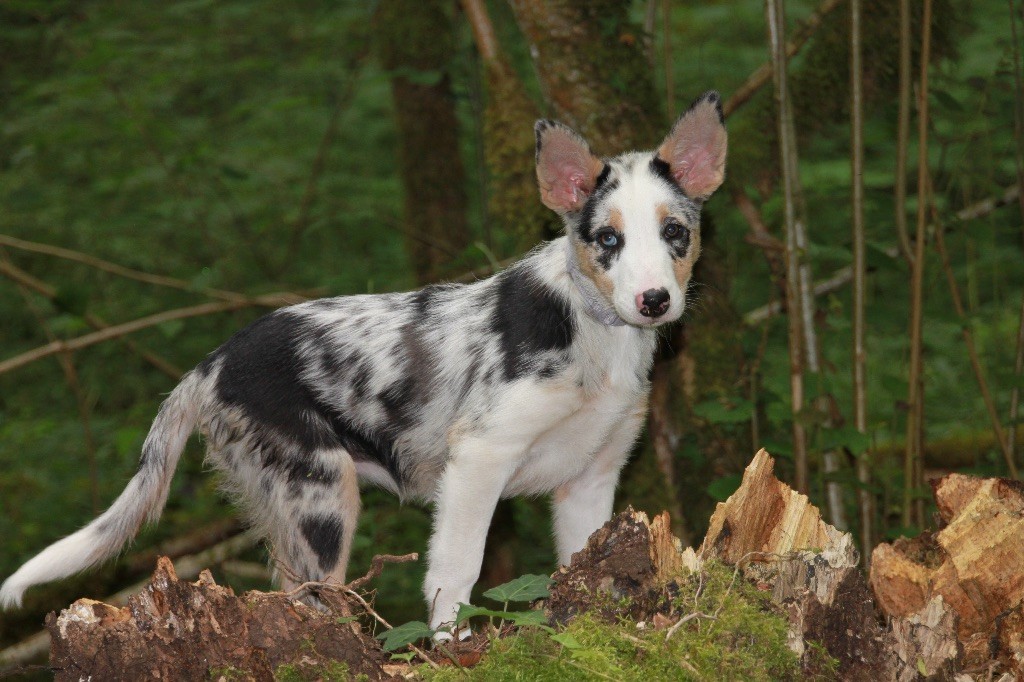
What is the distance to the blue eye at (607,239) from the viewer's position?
467 cm

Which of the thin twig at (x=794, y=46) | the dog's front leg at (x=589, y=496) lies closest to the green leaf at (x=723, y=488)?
the dog's front leg at (x=589, y=496)

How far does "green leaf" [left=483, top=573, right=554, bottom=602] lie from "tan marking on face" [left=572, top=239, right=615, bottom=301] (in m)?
1.57

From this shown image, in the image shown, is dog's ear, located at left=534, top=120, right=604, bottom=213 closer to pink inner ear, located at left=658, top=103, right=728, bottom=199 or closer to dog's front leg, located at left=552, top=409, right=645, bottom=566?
pink inner ear, located at left=658, top=103, right=728, bottom=199

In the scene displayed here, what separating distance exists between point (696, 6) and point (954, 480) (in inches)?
410

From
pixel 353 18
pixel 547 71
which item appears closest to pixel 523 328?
pixel 547 71

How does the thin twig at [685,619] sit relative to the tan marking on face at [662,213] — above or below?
below

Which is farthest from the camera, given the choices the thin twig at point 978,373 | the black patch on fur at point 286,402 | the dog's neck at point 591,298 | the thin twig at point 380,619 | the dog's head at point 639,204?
the thin twig at point 978,373

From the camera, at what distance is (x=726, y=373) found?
7.01 m

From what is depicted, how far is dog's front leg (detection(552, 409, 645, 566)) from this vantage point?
5328 millimetres

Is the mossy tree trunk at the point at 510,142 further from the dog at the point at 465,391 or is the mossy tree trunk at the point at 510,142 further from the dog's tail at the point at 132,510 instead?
the dog's tail at the point at 132,510

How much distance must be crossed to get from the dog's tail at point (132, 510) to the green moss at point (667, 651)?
200 cm

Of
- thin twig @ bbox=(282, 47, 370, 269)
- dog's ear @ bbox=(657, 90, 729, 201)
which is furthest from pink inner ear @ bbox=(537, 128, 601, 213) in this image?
thin twig @ bbox=(282, 47, 370, 269)

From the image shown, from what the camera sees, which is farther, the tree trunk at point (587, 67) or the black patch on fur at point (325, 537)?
the tree trunk at point (587, 67)

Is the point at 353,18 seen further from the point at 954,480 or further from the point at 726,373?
the point at 954,480
